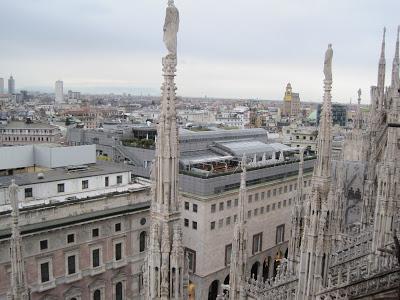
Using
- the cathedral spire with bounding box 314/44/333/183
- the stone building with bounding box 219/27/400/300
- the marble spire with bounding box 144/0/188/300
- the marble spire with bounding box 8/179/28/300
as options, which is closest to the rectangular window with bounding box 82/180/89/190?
the stone building with bounding box 219/27/400/300

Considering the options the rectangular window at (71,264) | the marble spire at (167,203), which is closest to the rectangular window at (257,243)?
the rectangular window at (71,264)

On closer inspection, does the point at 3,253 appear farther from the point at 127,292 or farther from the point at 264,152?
the point at 264,152

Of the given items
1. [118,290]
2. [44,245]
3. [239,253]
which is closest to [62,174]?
[44,245]

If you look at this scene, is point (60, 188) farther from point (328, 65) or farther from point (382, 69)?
point (382, 69)

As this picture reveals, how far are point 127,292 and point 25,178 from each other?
1280 cm

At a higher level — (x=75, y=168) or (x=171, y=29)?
(x=171, y=29)

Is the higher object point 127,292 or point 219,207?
point 219,207

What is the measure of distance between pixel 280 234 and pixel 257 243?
184 inches

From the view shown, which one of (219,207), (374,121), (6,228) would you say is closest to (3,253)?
(6,228)

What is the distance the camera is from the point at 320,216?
14.4 metres

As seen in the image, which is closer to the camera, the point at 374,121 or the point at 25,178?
the point at 25,178

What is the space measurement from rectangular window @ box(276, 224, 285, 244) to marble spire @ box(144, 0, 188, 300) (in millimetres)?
41020

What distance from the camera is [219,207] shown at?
4228cm

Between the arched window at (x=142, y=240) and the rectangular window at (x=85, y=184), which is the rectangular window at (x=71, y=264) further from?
the rectangular window at (x=85, y=184)
